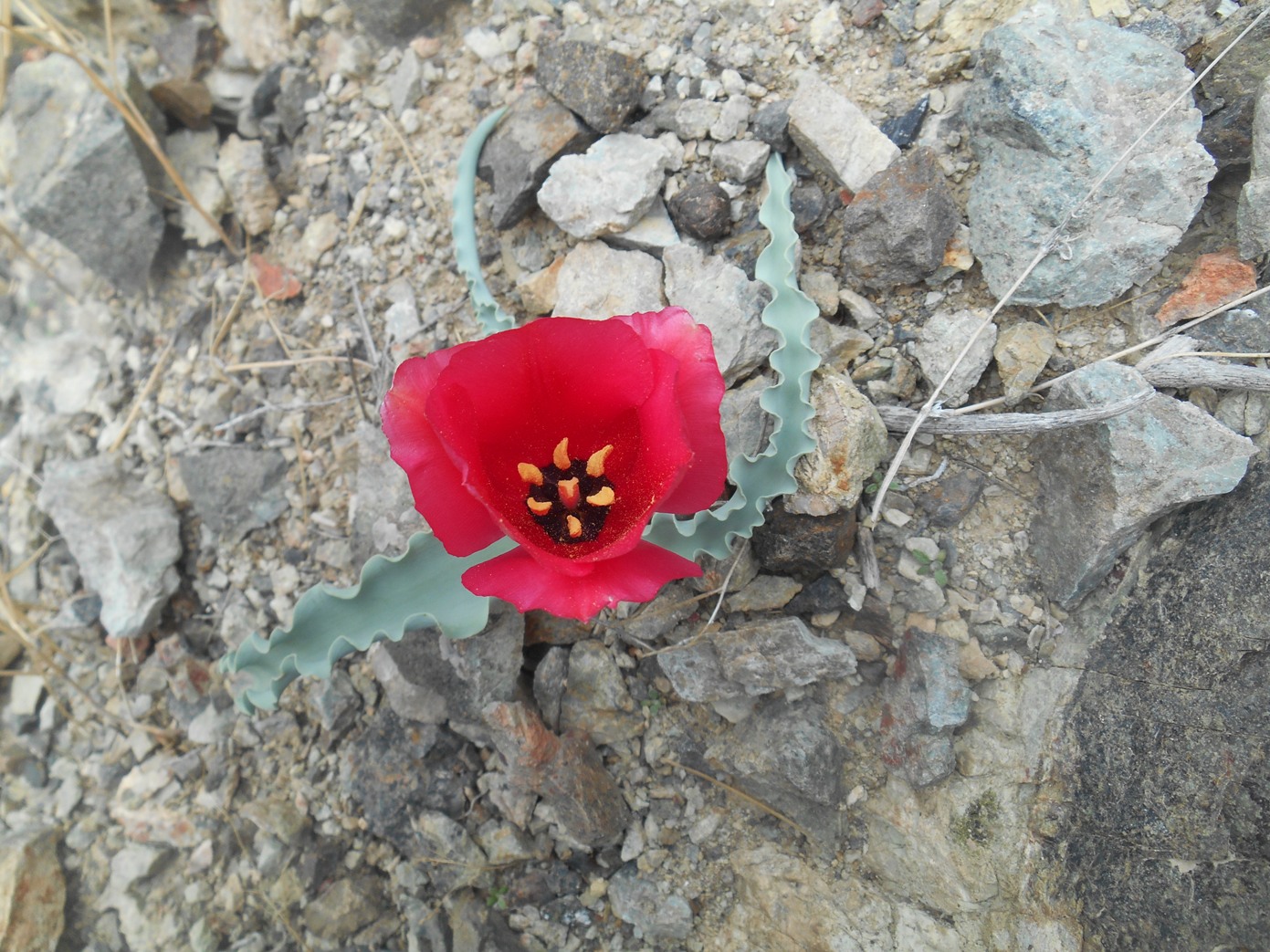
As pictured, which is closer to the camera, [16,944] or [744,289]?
[744,289]

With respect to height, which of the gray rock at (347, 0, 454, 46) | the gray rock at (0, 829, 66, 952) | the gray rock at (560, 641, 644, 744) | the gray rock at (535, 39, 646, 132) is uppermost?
the gray rock at (347, 0, 454, 46)

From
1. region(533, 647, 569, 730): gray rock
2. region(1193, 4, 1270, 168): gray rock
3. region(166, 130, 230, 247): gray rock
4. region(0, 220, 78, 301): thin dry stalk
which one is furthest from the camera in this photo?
region(0, 220, 78, 301): thin dry stalk

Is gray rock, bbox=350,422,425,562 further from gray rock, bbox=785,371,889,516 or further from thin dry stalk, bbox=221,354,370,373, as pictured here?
gray rock, bbox=785,371,889,516

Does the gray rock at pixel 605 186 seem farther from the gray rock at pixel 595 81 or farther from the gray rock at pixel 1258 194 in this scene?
the gray rock at pixel 1258 194

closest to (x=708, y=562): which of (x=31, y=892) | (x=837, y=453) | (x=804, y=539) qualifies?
(x=804, y=539)

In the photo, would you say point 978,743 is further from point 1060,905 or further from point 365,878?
point 365,878

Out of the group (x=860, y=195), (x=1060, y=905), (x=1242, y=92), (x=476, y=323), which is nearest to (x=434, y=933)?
(x=1060, y=905)

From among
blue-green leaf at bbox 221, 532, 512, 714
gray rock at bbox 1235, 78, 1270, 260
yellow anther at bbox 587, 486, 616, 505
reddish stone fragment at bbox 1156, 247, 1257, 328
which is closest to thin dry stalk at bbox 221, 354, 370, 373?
blue-green leaf at bbox 221, 532, 512, 714

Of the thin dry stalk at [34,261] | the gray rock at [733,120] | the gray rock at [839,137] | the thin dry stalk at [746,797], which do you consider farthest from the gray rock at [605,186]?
the thin dry stalk at [34,261]
